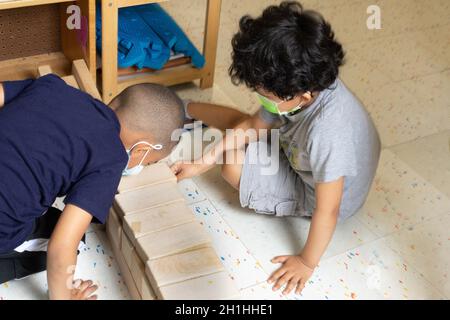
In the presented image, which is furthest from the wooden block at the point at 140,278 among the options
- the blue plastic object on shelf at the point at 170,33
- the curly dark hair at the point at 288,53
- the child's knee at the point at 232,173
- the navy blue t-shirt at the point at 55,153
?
the blue plastic object on shelf at the point at 170,33

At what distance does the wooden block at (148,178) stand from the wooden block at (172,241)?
143mm

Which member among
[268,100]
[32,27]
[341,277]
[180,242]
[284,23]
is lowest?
[341,277]

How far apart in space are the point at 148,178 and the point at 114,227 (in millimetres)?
140

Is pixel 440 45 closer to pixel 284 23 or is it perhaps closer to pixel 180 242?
pixel 284 23

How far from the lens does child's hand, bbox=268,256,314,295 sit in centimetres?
134

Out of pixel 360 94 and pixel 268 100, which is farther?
pixel 360 94

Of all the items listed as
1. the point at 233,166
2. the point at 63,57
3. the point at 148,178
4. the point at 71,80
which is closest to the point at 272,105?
the point at 233,166

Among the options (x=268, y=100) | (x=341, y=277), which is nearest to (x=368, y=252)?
(x=341, y=277)

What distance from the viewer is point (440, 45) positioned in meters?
2.36

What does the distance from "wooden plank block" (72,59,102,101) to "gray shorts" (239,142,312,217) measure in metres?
0.46

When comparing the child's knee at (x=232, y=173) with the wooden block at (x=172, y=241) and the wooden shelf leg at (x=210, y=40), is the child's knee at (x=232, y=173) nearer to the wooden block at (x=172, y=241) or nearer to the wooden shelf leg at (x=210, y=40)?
the wooden block at (x=172, y=241)

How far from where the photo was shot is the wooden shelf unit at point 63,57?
1.60 m
